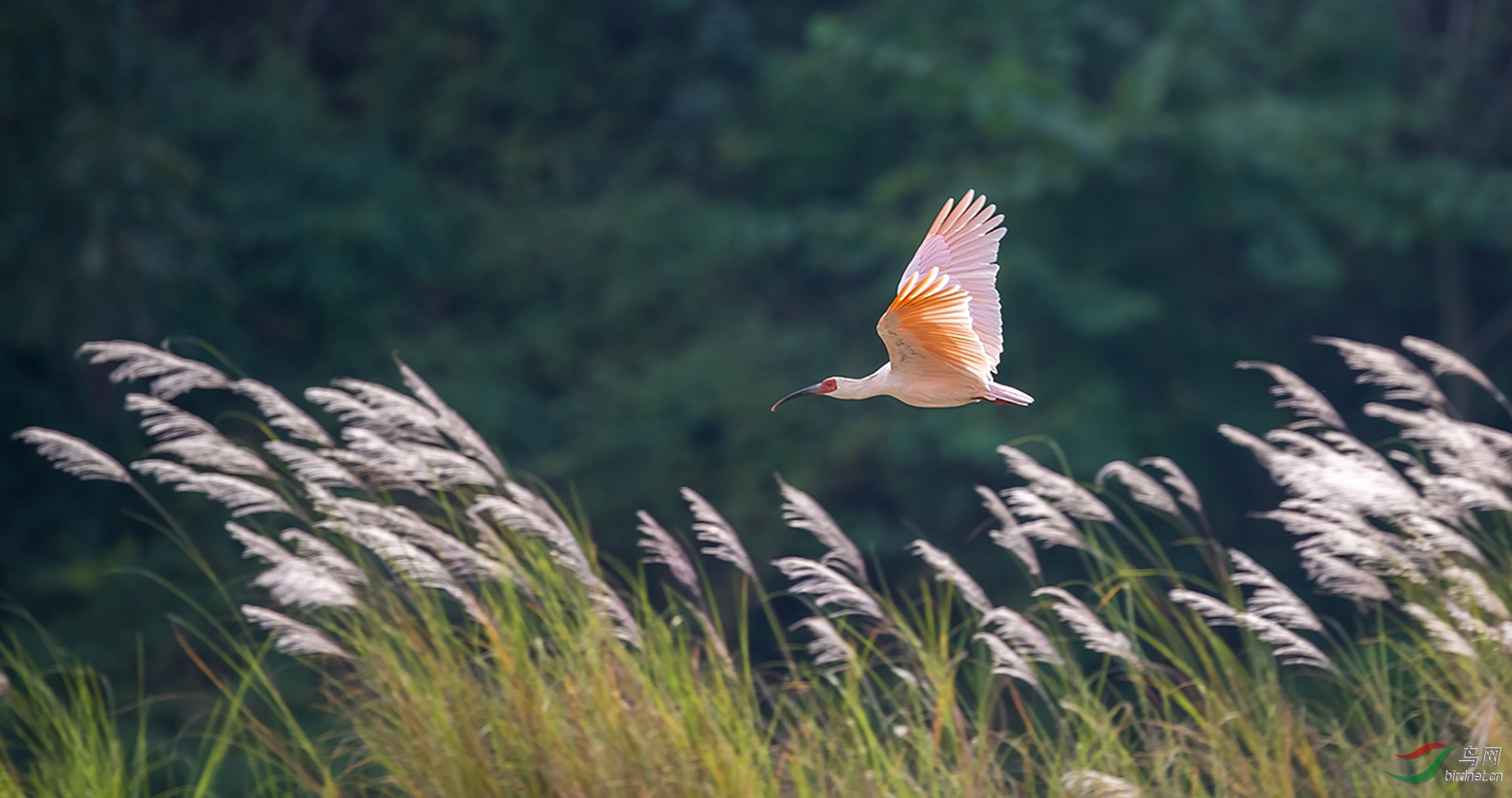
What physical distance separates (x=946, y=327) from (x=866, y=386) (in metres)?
0.41

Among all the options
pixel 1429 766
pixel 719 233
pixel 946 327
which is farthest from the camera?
pixel 719 233

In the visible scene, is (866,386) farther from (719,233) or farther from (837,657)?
(719,233)

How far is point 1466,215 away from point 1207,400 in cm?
191

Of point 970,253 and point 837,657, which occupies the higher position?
point 970,253

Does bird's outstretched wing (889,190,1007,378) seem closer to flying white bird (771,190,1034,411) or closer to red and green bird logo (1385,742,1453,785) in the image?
flying white bird (771,190,1034,411)

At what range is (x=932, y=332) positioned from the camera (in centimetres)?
283

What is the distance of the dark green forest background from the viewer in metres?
8.15

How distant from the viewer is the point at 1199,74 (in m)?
8.70

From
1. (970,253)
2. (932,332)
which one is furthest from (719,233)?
(932,332)

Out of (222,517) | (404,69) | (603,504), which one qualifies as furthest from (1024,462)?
(404,69)

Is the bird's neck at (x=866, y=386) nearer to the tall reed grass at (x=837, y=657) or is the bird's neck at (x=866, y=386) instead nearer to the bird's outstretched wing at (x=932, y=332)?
the bird's outstretched wing at (x=932, y=332)

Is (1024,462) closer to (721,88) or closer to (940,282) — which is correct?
(940,282)

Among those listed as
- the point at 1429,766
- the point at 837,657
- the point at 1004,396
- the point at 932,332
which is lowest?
the point at 1429,766

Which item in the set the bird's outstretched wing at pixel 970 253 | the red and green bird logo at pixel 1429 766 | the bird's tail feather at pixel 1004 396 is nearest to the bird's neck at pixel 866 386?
the bird's tail feather at pixel 1004 396
